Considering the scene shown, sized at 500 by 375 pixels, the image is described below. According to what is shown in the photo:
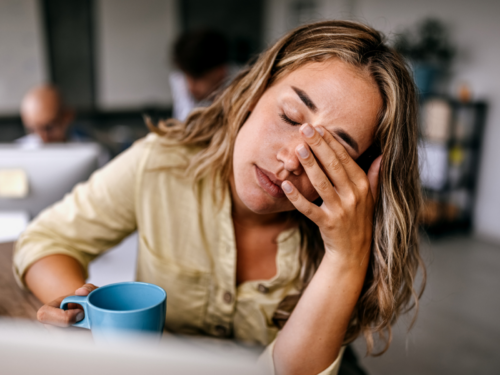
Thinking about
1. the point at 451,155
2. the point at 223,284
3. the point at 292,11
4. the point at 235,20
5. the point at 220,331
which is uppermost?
the point at 292,11

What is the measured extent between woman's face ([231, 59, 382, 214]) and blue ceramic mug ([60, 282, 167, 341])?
11.7 inches

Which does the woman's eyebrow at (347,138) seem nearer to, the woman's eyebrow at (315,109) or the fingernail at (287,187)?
the woman's eyebrow at (315,109)

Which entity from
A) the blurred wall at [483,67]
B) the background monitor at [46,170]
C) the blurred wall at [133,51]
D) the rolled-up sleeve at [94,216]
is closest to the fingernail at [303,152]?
the rolled-up sleeve at [94,216]

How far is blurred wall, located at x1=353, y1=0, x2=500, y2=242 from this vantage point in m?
3.45

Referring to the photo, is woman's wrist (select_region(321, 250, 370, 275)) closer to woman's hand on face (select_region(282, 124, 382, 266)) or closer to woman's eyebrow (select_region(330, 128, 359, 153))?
woman's hand on face (select_region(282, 124, 382, 266))

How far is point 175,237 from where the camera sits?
98 cm

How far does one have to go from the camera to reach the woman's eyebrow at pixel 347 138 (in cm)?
73

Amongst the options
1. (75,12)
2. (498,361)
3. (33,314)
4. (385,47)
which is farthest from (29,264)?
(75,12)

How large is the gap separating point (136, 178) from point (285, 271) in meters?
0.40

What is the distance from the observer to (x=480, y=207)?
3.79 metres

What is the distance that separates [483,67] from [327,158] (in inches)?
139

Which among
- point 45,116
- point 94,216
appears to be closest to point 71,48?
point 45,116

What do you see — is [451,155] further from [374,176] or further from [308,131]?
[308,131]

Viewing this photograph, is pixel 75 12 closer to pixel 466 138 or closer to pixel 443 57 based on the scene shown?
pixel 443 57
